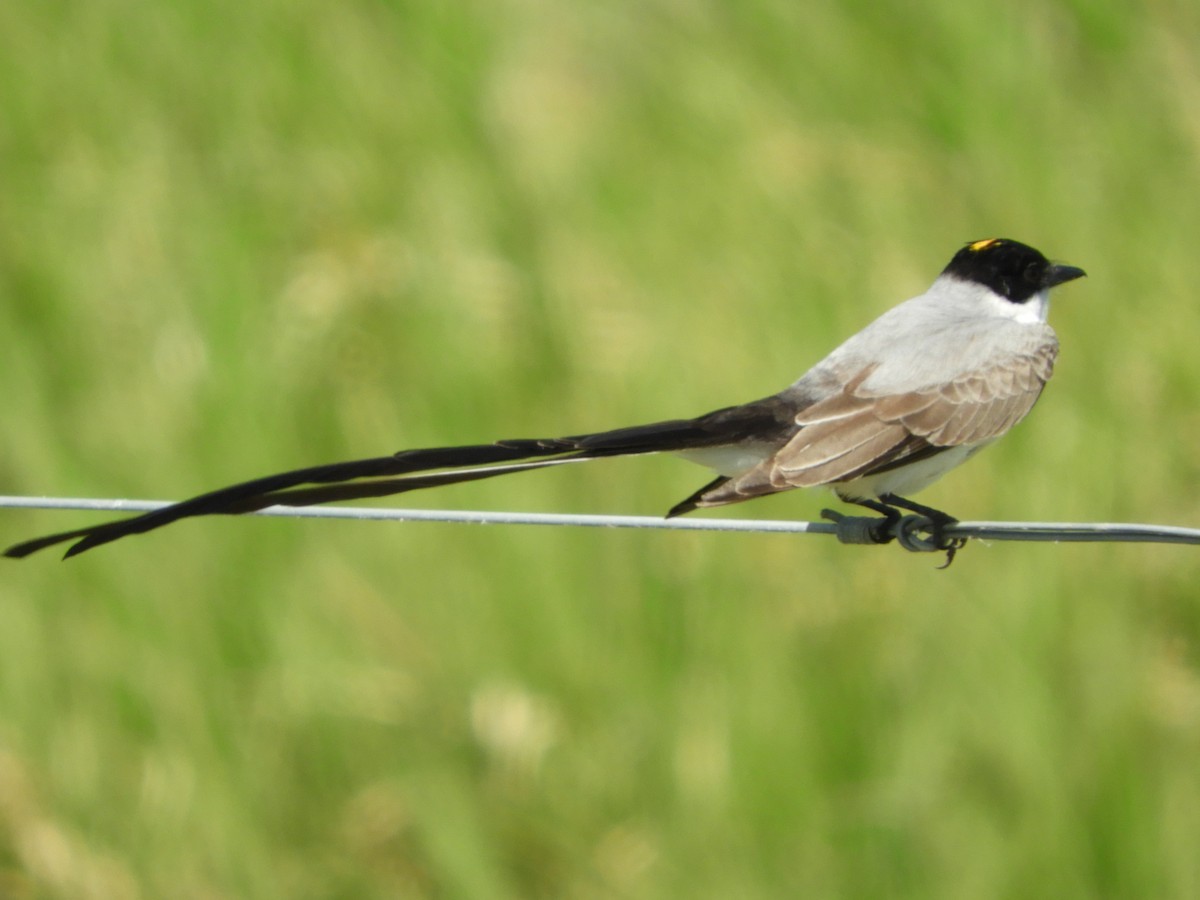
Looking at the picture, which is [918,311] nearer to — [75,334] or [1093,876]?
[1093,876]

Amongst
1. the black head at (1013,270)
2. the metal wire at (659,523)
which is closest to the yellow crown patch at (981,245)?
the black head at (1013,270)

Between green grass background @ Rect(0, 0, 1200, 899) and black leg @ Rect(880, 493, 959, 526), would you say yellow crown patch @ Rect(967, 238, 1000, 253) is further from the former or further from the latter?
black leg @ Rect(880, 493, 959, 526)

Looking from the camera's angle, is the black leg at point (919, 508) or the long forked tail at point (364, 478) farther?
the black leg at point (919, 508)

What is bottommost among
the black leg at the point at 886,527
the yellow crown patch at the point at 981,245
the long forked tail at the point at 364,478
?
the black leg at the point at 886,527

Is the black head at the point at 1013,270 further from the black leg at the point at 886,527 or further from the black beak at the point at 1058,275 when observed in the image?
the black leg at the point at 886,527

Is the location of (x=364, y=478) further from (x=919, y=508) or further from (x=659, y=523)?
(x=919, y=508)

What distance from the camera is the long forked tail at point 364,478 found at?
2770 millimetres

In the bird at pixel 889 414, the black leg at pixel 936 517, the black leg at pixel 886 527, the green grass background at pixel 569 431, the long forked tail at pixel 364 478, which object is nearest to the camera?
the long forked tail at pixel 364 478

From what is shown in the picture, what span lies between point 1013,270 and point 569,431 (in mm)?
1293

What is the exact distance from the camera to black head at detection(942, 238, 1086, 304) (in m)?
4.35

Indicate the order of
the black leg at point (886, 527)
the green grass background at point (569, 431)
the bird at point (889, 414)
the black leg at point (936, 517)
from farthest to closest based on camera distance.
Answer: the green grass background at point (569, 431), the black leg at point (936, 517), the black leg at point (886, 527), the bird at point (889, 414)

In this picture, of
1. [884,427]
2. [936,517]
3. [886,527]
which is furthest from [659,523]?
[936,517]

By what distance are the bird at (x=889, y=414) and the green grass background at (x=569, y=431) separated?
457mm

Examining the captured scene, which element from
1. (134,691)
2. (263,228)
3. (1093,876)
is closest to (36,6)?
(263,228)
